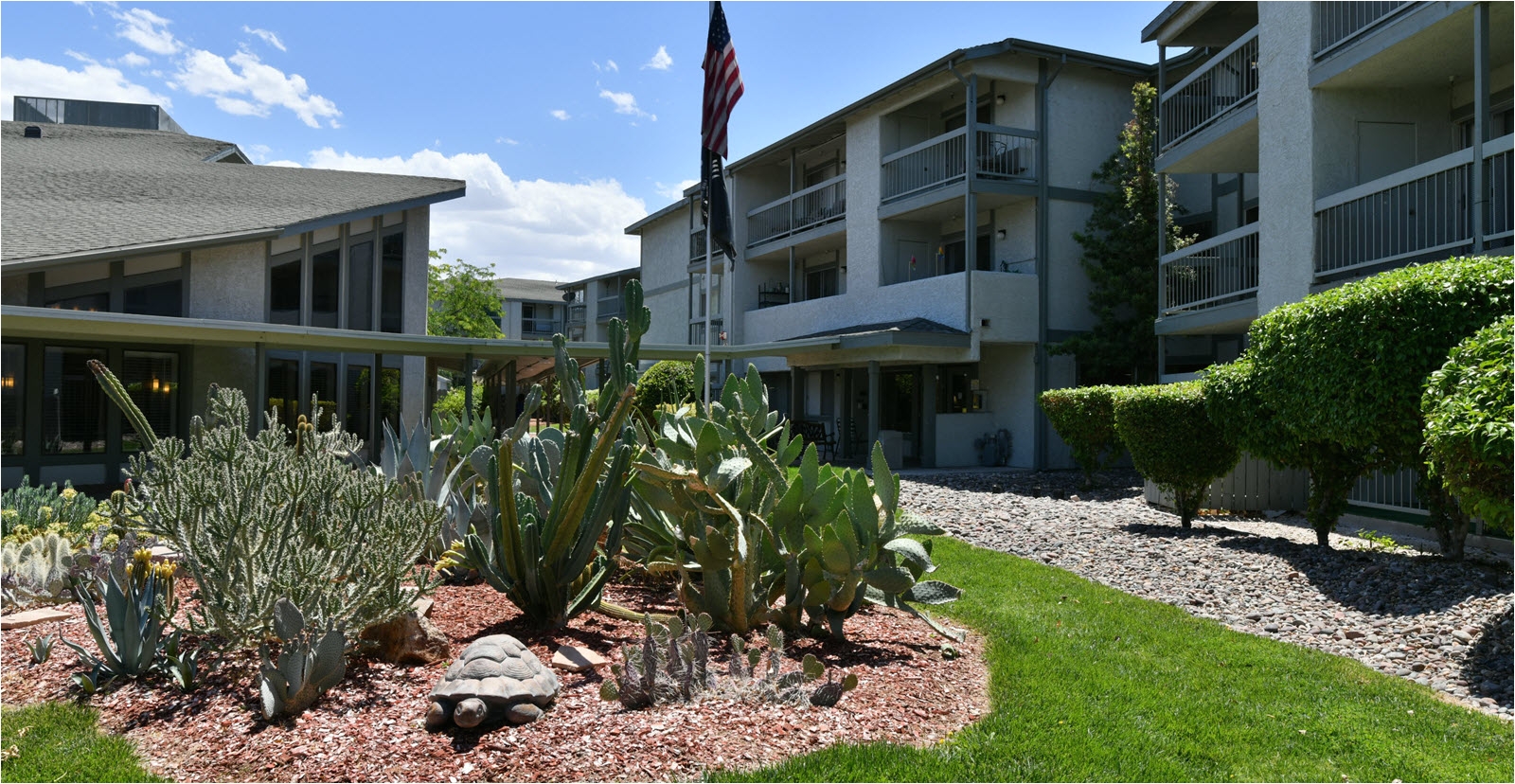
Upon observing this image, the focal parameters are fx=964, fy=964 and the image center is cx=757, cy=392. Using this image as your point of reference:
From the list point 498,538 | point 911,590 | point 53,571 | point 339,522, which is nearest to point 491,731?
point 339,522

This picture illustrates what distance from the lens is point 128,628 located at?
161 inches

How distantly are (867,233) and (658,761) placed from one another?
769 inches

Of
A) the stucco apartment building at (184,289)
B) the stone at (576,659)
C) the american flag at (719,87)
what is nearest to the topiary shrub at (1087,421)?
the american flag at (719,87)

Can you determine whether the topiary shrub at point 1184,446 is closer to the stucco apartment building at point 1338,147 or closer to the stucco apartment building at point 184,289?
the stucco apartment building at point 1338,147

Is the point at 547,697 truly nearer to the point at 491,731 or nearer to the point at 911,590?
the point at 491,731

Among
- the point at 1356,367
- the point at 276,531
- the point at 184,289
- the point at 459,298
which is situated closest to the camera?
the point at 276,531

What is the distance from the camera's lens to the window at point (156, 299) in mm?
14023

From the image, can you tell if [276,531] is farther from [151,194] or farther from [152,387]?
[151,194]

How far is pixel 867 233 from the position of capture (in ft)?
72.5

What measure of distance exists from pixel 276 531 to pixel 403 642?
734 mm

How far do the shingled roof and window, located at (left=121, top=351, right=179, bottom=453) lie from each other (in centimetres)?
194

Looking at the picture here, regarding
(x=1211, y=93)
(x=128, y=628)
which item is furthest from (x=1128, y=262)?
(x=128, y=628)

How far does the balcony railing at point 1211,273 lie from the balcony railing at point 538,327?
49.4 metres

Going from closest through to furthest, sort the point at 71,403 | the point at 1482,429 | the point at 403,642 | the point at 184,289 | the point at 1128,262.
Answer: the point at 403,642 < the point at 1482,429 < the point at 71,403 < the point at 184,289 < the point at 1128,262
